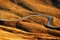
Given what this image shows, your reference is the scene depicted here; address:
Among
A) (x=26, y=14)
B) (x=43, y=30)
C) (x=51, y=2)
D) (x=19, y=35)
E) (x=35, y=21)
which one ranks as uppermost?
(x=51, y=2)

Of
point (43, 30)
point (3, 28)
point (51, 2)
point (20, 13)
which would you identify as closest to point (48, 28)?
point (43, 30)

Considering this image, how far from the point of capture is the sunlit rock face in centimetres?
3014

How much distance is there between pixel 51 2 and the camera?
4619 centimetres

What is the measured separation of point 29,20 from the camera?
124 feet

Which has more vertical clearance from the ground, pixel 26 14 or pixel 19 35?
pixel 26 14

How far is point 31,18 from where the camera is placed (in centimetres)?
3888

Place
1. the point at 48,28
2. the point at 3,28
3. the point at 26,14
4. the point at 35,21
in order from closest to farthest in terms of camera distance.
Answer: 1. the point at 3,28
2. the point at 48,28
3. the point at 35,21
4. the point at 26,14

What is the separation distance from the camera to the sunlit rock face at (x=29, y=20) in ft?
98.9

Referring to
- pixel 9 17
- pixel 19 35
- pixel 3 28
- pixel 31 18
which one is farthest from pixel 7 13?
pixel 19 35

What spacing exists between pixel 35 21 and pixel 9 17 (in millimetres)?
5203

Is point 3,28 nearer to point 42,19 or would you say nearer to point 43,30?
point 43,30

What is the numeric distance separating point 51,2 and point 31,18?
9.44m

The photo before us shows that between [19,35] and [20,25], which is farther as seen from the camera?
[20,25]

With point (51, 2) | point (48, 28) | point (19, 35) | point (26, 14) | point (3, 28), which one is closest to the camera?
point (19, 35)
